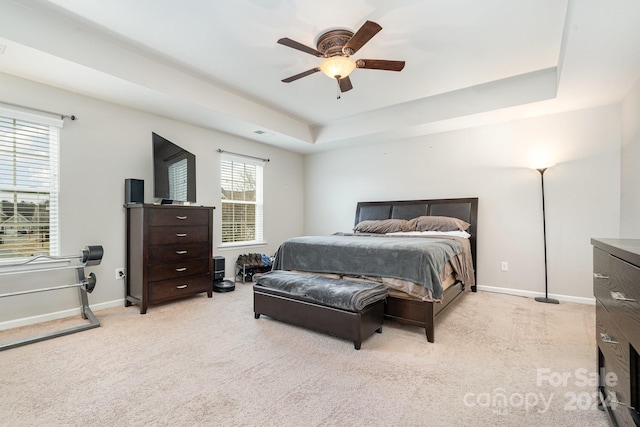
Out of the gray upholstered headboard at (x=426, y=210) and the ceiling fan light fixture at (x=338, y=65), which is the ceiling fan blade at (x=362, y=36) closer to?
the ceiling fan light fixture at (x=338, y=65)

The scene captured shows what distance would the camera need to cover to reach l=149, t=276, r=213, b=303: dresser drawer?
3.22 meters

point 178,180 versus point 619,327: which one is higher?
point 178,180

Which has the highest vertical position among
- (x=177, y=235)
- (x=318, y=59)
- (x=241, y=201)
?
(x=318, y=59)

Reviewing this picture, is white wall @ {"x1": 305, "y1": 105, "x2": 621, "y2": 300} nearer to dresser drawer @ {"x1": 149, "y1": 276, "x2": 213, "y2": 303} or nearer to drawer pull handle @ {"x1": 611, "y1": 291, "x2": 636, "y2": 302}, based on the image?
drawer pull handle @ {"x1": 611, "y1": 291, "x2": 636, "y2": 302}

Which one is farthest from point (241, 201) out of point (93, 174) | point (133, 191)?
point (93, 174)

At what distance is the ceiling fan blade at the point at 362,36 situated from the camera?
1.95 metres

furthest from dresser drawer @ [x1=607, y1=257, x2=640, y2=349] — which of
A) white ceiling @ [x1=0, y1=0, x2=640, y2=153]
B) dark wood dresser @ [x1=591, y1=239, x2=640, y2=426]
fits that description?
white ceiling @ [x1=0, y1=0, x2=640, y2=153]

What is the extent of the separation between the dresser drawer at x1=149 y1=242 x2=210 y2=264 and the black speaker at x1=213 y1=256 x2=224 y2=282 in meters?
0.45

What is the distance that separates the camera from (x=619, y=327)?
117cm

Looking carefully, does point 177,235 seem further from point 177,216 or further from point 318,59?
point 318,59

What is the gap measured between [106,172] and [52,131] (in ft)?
1.94

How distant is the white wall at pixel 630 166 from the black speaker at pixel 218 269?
4.68m

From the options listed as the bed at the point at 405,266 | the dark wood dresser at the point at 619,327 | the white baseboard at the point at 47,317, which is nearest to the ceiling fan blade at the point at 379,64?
the bed at the point at 405,266

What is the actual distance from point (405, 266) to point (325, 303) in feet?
2.51
